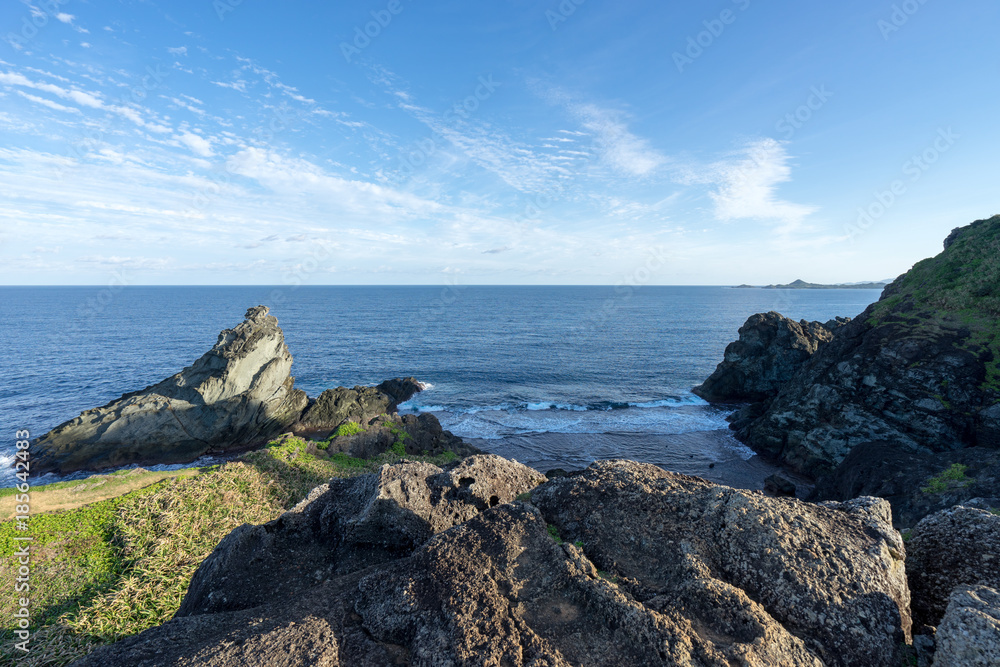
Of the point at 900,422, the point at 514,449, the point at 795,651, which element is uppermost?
the point at 795,651

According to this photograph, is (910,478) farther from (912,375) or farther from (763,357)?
(763,357)

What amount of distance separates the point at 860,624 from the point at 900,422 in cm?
2879

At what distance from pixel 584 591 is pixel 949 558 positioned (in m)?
6.00

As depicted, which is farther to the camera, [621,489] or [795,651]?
[621,489]

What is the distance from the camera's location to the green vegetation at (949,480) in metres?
17.8

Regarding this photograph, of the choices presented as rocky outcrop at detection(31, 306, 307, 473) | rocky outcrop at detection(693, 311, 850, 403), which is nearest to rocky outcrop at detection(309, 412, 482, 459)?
rocky outcrop at detection(31, 306, 307, 473)

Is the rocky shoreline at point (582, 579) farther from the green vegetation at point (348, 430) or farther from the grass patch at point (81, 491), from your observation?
the green vegetation at point (348, 430)

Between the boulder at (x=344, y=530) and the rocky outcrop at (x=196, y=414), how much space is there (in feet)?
107

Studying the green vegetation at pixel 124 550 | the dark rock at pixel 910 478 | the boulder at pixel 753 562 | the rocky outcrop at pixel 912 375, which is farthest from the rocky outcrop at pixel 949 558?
the rocky outcrop at pixel 912 375

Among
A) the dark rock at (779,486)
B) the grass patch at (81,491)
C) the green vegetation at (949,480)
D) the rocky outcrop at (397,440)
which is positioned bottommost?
the dark rock at (779,486)

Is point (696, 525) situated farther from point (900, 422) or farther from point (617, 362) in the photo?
point (617, 362)

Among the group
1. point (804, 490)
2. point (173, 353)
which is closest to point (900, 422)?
point (804, 490)

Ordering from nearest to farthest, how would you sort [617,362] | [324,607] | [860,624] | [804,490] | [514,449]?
[860,624] < [324,607] < [804,490] < [514,449] < [617,362]

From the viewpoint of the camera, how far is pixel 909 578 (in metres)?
6.98
